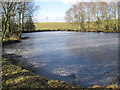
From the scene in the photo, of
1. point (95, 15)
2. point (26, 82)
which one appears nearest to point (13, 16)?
point (26, 82)

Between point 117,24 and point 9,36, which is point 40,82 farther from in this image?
point 117,24

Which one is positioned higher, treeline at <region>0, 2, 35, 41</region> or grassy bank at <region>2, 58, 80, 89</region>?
treeline at <region>0, 2, 35, 41</region>

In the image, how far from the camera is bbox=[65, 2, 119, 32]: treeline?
4869 centimetres

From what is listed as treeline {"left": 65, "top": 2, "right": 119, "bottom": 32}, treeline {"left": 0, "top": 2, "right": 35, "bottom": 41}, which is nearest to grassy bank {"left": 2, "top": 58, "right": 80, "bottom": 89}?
treeline {"left": 0, "top": 2, "right": 35, "bottom": 41}

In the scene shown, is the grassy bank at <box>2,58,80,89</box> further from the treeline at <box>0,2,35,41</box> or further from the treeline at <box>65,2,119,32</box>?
the treeline at <box>65,2,119,32</box>

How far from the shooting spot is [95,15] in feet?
174

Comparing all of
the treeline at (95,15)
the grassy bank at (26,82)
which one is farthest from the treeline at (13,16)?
the treeline at (95,15)

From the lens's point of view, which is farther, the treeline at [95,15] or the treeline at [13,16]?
the treeline at [95,15]

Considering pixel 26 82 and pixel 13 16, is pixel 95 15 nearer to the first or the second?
pixel 13 16

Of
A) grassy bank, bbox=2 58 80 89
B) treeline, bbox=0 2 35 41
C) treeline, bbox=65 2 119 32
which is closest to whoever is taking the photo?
grassy bank, bbox=2 58 80 89

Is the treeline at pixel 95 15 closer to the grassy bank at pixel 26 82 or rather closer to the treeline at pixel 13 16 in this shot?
the treeline at pixel 13 16

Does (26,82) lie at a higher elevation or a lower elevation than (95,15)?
lower

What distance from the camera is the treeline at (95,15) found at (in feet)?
160

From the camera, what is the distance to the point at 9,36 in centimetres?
2564
